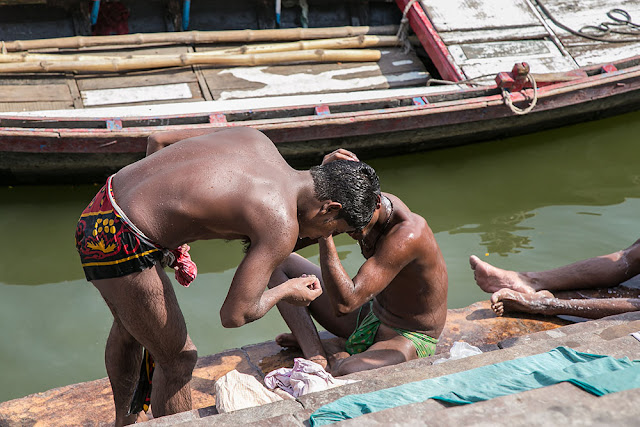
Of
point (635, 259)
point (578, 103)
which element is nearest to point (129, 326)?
point (635, 259)

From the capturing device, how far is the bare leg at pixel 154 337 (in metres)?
2.87

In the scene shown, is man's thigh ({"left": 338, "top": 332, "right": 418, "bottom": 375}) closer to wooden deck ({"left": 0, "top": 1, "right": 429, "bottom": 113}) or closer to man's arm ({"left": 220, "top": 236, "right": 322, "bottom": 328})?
man's arm ({"left": 220, "top": 236, "right": 322, "bottom": 328})

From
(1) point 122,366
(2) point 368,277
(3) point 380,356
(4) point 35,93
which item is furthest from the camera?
(4) point 35,93

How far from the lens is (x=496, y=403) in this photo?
2389 millimetres

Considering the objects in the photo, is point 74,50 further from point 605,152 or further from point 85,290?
point 605,152

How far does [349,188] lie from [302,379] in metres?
1.05

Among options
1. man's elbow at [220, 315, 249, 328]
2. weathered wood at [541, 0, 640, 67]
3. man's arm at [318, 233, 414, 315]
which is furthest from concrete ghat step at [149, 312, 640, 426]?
weathered wood at [541, 0, 640, 67]

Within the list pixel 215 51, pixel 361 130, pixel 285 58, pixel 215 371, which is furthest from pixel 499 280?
pixel 215 51

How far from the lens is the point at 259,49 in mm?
8094

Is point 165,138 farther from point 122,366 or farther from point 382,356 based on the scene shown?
point 382,356

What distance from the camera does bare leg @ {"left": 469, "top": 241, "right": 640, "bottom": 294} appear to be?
4578 millimetres

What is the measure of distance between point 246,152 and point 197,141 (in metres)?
0.23

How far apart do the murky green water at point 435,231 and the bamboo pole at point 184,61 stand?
139cm

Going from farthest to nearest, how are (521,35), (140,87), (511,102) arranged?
(521,35) < (140,87) < (511,102)
